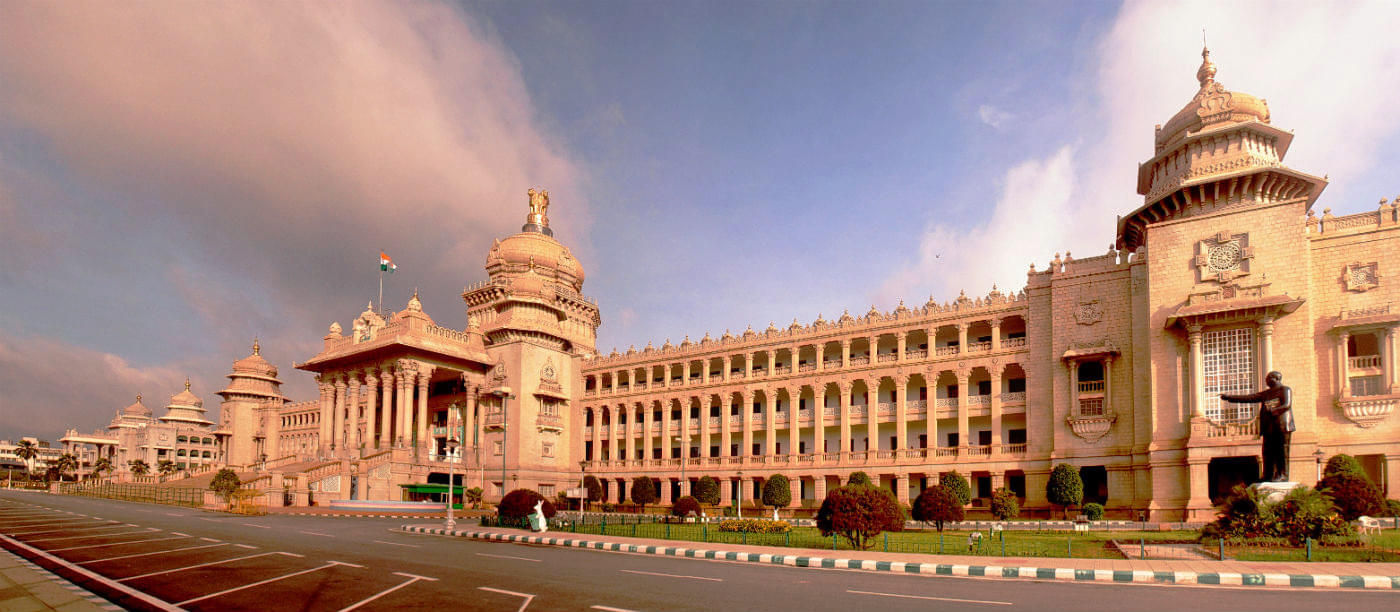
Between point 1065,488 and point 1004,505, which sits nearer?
point 1004,505

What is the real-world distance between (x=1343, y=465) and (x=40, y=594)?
131ft

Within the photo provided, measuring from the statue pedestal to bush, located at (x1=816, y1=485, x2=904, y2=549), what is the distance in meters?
9.36

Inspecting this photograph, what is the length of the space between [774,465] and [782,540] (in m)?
27.4

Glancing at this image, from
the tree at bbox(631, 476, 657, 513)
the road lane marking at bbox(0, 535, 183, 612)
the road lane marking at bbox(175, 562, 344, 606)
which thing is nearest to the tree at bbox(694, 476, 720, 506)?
the tree at bbox(631, 476, 657, 513)

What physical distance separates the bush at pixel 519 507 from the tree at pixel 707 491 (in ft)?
66.0

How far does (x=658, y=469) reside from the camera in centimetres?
5703

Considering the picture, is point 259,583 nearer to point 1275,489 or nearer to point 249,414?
point 1275,489

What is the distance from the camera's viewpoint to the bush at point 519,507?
2980 cm

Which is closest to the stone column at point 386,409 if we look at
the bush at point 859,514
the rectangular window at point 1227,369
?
the bush at point 859,514

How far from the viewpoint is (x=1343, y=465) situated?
102 ft

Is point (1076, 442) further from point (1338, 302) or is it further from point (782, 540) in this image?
point (782, 540)

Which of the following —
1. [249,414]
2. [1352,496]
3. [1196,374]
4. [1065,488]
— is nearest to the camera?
[1352,496]

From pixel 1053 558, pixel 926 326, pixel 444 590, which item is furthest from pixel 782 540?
pixel 926 326

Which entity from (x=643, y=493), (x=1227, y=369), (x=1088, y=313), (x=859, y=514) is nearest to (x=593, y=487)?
(x=643, y=493)
